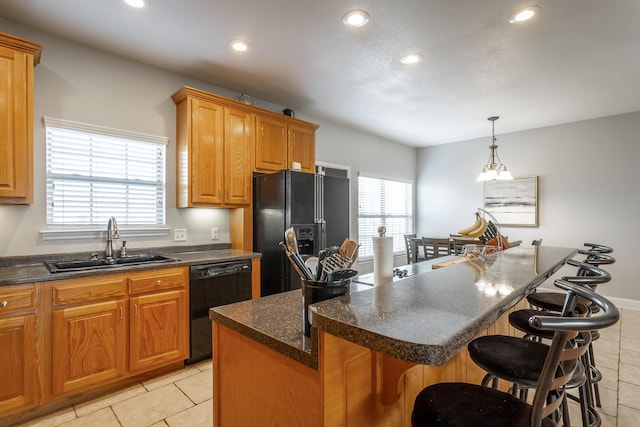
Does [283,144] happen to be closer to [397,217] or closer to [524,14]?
[524,14]

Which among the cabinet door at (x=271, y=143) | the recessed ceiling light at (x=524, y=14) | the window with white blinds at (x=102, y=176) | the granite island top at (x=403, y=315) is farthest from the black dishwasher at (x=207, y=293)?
the recessed ceiling light at (x=524, y=14)

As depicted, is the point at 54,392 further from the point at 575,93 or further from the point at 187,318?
the point at 575,93

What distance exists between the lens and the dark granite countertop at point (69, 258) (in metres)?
1.98

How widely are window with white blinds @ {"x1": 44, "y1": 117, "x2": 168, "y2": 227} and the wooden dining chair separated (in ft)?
10.4

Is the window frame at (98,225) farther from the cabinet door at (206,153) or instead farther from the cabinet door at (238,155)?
the cabinet door at (238,155)

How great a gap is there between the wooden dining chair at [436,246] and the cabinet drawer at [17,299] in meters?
3.87

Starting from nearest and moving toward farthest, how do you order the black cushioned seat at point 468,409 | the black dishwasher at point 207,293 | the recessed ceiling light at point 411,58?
the black cushioned seat at point 468,409 < the black dishwasher at point 207,293 < the recessed ceiling light at point 411,58

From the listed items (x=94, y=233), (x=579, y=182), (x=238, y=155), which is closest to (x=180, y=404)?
(x=94, y=233)

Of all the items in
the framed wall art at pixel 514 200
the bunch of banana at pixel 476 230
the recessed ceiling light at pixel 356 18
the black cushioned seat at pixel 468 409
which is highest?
the recessed ceiling light at pixel 356 18

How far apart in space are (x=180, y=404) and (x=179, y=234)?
1511mm

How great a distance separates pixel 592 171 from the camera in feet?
15.0

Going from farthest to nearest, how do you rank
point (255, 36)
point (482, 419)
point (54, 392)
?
point (255, 36), point (54, 392), point (482, 419)

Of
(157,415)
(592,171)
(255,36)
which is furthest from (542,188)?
(157,415)

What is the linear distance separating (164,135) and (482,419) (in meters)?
3.17
